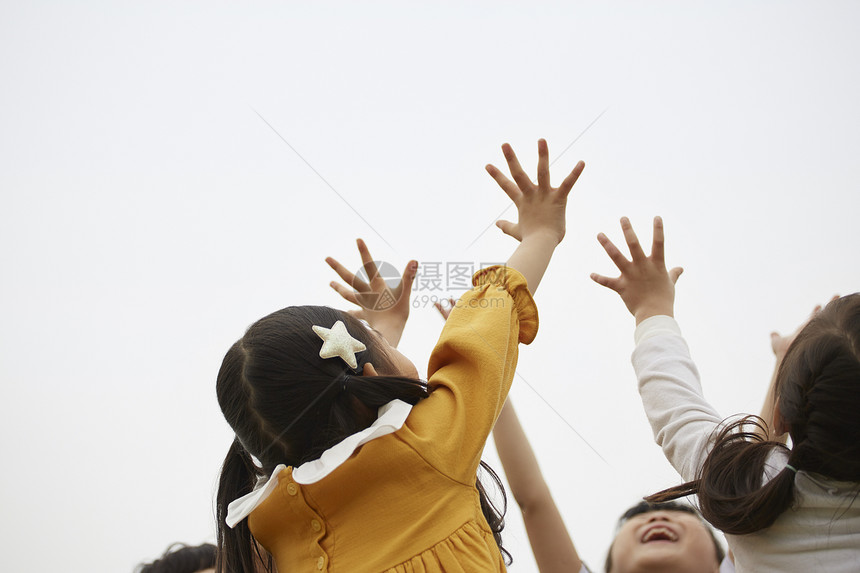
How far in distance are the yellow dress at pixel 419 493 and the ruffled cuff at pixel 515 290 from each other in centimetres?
3

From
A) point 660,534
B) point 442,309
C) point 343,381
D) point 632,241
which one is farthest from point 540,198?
point 660,534

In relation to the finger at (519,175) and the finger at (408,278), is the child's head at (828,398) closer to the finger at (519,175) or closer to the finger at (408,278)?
the finger at (519,175)

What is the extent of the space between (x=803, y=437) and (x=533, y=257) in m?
0.33

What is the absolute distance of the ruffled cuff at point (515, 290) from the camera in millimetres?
725

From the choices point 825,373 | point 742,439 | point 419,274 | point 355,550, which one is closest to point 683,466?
point 742,439

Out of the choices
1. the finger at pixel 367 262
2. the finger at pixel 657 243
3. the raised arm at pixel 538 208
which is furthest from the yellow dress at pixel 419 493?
the finger at pixel 367 262

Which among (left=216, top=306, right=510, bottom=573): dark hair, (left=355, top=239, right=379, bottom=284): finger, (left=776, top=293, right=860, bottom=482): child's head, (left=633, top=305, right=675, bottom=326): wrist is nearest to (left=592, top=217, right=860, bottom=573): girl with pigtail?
(left=776, top=293, right=860, bottom=482): child's head

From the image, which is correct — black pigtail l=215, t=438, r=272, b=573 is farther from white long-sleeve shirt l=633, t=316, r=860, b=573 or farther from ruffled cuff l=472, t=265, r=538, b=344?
white long-sleeve shirt l=633, t=316, r=860, b=573

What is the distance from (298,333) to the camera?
0.68m

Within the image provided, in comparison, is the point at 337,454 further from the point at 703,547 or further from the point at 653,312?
the point at 703,547

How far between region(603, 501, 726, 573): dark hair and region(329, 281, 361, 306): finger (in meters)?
0.50

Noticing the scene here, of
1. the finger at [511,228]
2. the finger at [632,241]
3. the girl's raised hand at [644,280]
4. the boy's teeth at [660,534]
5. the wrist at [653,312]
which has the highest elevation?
the finger at [511,228]

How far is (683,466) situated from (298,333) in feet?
1.29

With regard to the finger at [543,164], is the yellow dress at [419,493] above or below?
below
